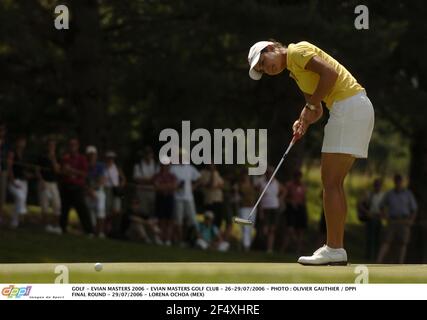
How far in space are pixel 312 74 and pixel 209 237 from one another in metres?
10.9

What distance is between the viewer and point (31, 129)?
81.5ft

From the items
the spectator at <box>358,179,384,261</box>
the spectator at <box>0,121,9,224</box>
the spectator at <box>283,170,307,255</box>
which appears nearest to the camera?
the spectator at <box>0,121,9,224</box>

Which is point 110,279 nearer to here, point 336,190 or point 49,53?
point 336,190

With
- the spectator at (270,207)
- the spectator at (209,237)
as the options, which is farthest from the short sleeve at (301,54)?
the spectator at (270,207)

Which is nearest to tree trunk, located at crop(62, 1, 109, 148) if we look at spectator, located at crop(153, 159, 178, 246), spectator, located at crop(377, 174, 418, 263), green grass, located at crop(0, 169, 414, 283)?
green grass, located at crop(0, 169, 414, 283)

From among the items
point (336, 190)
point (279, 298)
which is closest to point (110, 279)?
point (279, 298)

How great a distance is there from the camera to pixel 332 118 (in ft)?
30.6

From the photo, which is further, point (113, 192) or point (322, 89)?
point (113, 192)

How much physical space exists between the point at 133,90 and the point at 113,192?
3.32 meters

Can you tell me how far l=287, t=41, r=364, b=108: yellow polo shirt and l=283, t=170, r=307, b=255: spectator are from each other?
11.3m

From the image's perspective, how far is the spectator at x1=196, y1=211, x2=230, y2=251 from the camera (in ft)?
64.8

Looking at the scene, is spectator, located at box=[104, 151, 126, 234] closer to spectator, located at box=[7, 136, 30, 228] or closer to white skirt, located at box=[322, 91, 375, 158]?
spectator, located at box=[7, 136, 30, 228]

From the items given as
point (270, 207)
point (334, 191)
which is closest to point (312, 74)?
point (334, 191)

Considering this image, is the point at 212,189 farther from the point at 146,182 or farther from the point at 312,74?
the point at 312,74
